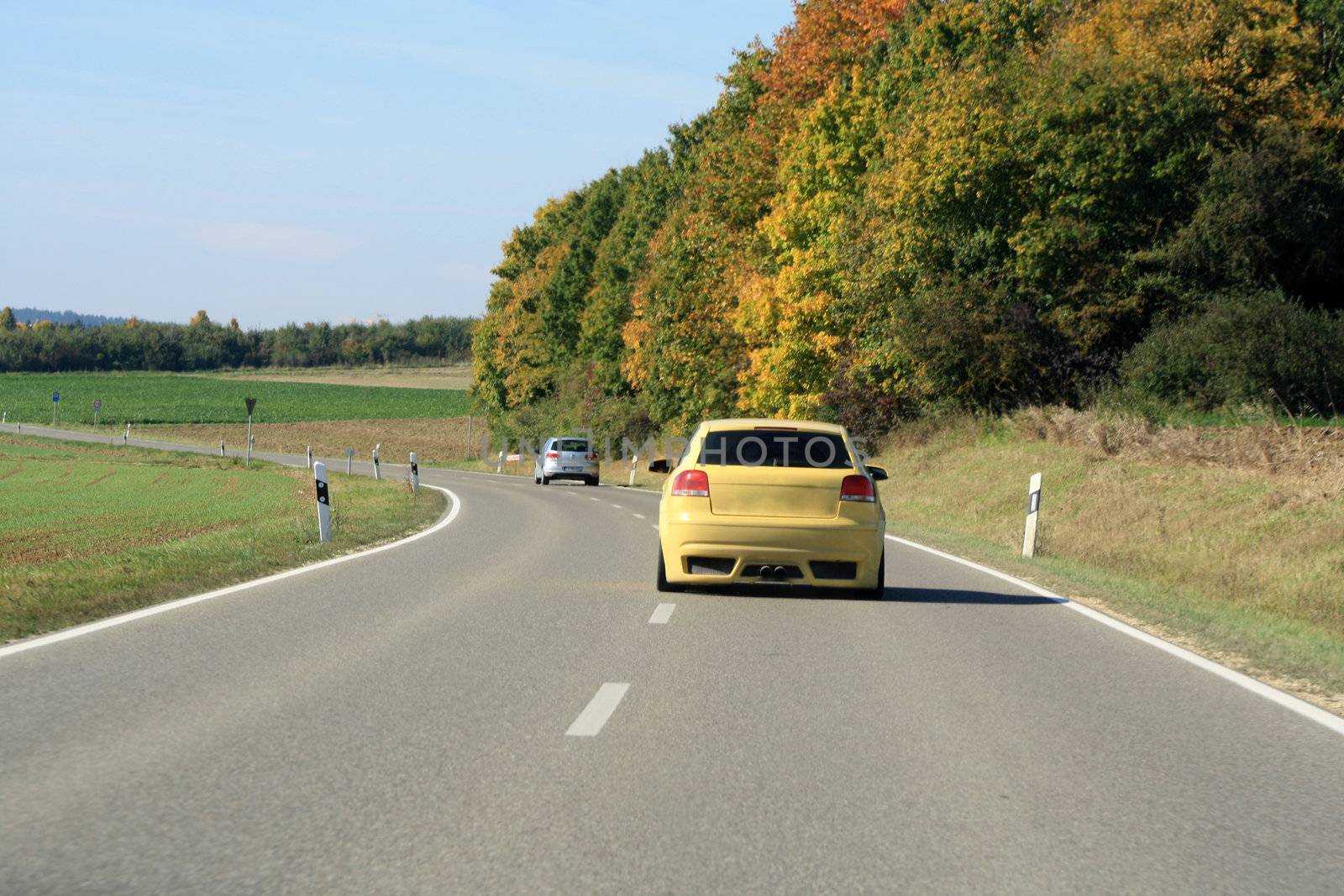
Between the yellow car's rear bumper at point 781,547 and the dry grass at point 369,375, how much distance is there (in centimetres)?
14609

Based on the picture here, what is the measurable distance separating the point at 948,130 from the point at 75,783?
3512 cm

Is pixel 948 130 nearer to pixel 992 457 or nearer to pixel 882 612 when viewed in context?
pixel 992 457

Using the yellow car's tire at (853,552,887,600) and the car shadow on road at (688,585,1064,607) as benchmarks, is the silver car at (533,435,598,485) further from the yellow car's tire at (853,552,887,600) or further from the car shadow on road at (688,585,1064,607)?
the yellow car's tire at (853,552,887,600)

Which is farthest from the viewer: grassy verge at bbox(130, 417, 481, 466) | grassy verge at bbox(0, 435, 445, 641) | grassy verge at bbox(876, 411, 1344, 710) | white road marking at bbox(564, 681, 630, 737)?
grassy verge at bbox(130, 417, 481, 466)

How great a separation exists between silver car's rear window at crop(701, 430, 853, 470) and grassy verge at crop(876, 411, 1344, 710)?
294 cm

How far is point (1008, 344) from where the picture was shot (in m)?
38.3

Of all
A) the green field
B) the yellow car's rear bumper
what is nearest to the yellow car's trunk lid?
the yellow car's rear bumper

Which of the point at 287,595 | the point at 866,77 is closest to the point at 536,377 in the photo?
the point at 866,77

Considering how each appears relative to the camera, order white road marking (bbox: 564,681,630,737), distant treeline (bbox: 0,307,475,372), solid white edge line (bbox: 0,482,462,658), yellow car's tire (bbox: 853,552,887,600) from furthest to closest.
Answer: distant treeline (bbox: 0,307,475,372)
yellow car's tire (bbox: 853,552,887,600)
solid white edge line (bbox: 0,482,462,658)
white road marking (bbox: 564,681,630,737)

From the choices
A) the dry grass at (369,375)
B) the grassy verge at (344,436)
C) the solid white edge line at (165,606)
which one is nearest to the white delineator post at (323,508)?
the solid white edge line at (165,606)

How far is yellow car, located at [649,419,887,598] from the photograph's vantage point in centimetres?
1357

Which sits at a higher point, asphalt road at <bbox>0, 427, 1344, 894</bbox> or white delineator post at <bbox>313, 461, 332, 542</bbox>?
asphalt road at <bbox>0, 427, 1344, 894</bbox>

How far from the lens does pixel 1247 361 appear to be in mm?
34531

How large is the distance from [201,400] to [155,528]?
118432 mm
